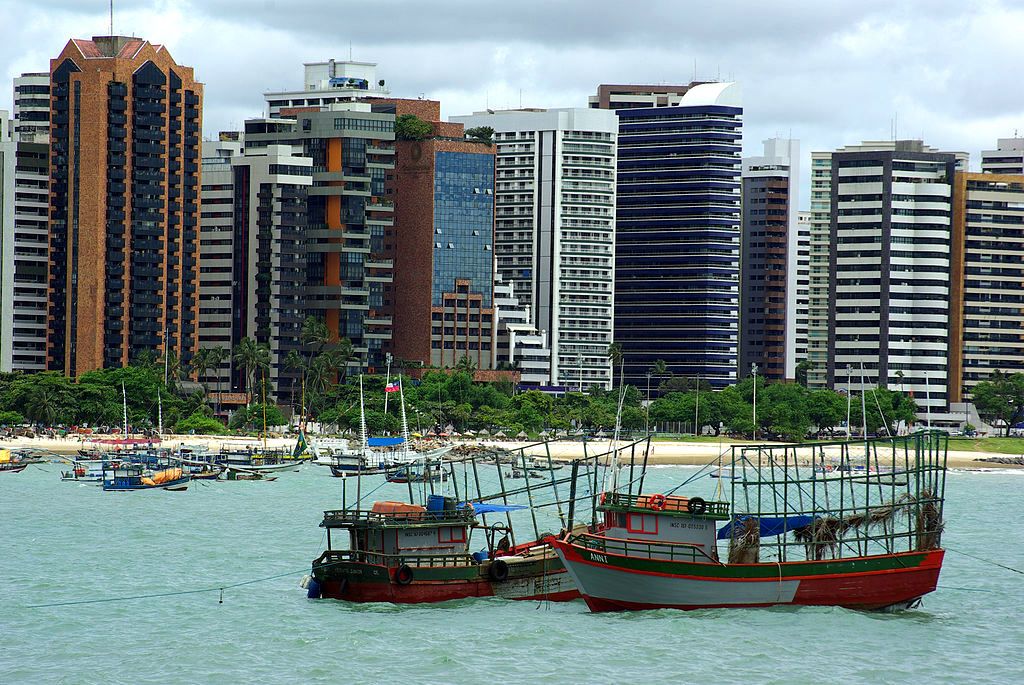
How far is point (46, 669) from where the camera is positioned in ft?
181

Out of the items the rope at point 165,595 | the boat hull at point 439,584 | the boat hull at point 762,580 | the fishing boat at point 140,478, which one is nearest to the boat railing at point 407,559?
the boat hull at point 439,584

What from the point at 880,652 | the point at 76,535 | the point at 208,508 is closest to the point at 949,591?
the point at 880,652

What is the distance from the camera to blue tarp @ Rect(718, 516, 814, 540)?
6341 centimetres

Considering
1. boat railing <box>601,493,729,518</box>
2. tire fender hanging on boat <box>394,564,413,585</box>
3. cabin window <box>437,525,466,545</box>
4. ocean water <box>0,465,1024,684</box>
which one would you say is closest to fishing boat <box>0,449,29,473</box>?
ocean water <box>0,465,1024,684</box>

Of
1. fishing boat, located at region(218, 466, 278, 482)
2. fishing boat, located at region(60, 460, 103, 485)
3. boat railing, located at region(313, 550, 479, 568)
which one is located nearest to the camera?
boat railing, located at region(313, 550, 479, 568)

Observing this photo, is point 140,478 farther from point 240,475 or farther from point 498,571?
point 498,571

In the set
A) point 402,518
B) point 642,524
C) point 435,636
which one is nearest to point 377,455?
point 402,518

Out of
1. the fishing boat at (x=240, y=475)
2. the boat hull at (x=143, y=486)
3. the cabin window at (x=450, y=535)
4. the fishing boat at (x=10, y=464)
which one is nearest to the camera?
the cabin window at (x=450, y=535)

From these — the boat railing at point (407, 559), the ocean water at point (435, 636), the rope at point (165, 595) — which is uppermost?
the boat railing at point (407, 559)

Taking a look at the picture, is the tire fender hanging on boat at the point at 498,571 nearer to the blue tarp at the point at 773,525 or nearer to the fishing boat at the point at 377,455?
the blue tarp at the point at 773,525

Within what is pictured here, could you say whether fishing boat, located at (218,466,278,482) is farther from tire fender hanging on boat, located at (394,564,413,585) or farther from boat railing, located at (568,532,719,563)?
boat railing, located at (568,532,719,563)

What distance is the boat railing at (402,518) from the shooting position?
66.1 m

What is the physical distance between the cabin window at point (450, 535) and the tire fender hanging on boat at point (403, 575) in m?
1.95

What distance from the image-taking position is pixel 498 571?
6706 cm
